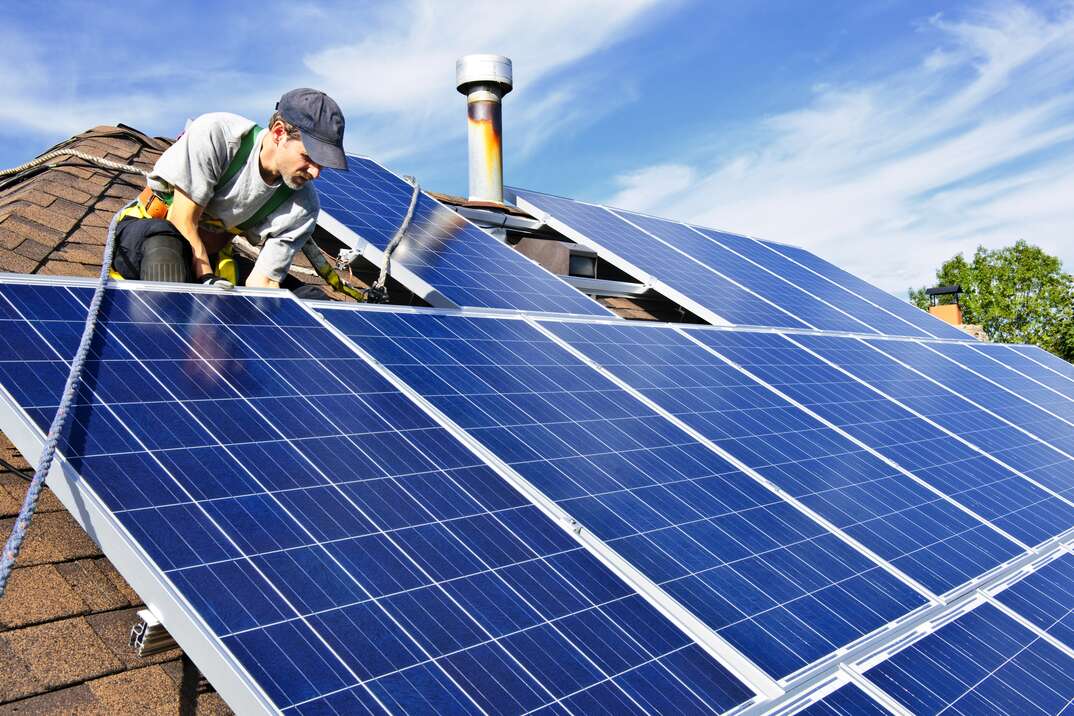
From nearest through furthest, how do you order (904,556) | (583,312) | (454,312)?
(904,556) < (454,312) < (583,312)

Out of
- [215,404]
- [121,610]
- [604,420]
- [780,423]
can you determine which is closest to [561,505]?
[604,420]

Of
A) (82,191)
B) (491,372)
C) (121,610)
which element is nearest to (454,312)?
(491,372)

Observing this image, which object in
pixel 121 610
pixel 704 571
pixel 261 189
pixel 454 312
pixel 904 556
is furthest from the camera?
pixel 454 312

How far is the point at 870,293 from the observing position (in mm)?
16141

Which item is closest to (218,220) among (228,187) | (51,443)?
(228,187)

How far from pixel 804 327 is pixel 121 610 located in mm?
8769

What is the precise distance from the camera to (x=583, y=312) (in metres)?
8.23

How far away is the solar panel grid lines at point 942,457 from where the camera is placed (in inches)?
281

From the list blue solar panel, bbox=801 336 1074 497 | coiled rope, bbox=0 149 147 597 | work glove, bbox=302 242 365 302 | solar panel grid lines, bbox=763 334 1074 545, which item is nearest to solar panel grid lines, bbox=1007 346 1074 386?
blue solar panel, bbox=801 336 1074 497

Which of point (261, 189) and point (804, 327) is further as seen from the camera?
point (804, 327)

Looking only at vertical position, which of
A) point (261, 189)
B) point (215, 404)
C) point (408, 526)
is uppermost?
point (261, 189)

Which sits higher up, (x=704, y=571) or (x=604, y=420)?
(x=604, y=420)

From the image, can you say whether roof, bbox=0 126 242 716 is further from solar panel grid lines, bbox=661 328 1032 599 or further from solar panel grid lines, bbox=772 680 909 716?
solar panel grid lines, bbox=661 328 1032 599

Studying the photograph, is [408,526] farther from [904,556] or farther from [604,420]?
[904,556]
